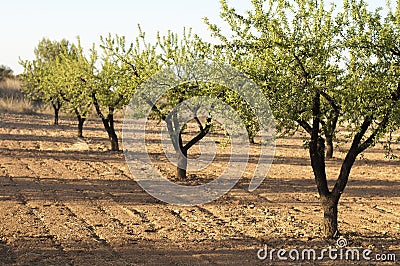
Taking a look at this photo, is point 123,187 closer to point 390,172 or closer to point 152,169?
point 152,169

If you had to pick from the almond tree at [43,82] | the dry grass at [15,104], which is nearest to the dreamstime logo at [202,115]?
the almond tree at [43,82]

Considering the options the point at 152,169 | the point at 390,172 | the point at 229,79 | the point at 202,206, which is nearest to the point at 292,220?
the point at 202,206

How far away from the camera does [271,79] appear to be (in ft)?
29.4

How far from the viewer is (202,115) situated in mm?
15539

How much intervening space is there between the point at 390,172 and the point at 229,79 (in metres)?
11.6

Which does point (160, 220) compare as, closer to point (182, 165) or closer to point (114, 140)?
point (182, 165)

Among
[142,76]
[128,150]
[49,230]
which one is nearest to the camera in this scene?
[49,230]

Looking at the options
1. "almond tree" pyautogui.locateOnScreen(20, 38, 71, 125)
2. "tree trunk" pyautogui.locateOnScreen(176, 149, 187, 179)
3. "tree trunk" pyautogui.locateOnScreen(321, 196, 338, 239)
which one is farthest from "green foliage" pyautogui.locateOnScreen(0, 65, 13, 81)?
"tree trunk" pyautogui.locateOnScreen(321, 196, 338, 239)

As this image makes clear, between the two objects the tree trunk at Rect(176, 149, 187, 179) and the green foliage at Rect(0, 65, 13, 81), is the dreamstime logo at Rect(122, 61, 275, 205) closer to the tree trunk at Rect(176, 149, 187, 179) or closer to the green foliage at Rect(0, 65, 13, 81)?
the tree trunk at Rect(176, 149, 187, 179)
